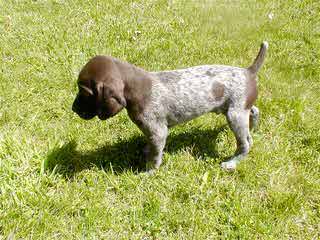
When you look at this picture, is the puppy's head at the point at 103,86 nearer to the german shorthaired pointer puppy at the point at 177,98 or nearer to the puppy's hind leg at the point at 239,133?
the german shorthaired pointer puppy at the point at 177,98

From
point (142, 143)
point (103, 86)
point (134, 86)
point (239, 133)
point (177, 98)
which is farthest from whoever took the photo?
point (142, 143)

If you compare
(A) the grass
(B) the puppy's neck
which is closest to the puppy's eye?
(B) the puppy's neck

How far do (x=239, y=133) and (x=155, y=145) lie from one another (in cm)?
94

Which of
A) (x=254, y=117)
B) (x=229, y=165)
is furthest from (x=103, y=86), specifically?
(x=254, y=117)

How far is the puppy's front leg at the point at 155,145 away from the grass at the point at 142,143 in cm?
13

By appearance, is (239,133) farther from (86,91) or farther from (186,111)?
(86,91)

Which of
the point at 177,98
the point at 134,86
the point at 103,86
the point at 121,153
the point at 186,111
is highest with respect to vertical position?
the point at 103,86

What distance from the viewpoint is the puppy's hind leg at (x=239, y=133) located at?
444 centimetres

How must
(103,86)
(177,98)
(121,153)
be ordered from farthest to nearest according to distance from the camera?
(121,153) < (177,98) < (103,86)

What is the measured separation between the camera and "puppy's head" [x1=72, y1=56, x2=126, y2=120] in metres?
3.75

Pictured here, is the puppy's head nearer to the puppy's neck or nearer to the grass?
the puppy's neck

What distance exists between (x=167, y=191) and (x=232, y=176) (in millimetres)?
762

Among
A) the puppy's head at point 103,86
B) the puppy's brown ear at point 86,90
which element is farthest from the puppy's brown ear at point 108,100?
the puppy's brown ear at point 86,90

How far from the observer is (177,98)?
433 centimetres
